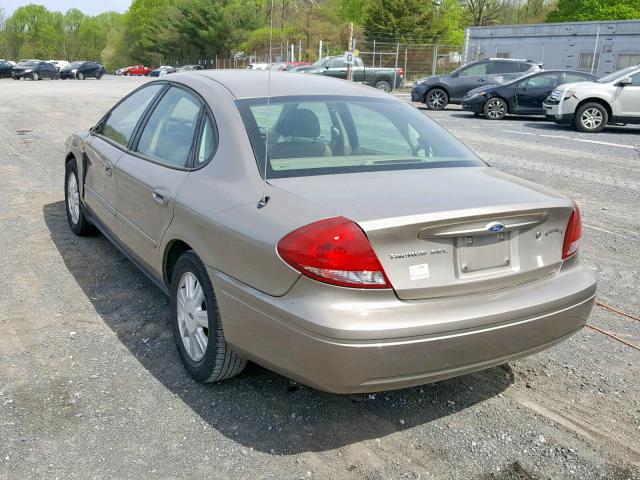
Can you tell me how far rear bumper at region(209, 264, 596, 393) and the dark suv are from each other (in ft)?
63.2

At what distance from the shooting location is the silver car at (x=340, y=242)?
8.45 feet

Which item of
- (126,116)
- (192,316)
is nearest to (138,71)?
(126,116)

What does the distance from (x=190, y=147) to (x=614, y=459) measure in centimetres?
261

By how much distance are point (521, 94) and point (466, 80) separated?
358 centimetres

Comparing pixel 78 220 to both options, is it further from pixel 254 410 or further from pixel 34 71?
pixel 34 71

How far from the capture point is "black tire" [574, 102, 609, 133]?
15.2m

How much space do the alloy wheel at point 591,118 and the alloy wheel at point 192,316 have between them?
1411cm

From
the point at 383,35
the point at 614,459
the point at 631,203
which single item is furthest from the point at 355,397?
the point at 383,35

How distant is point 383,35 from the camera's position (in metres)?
51.3

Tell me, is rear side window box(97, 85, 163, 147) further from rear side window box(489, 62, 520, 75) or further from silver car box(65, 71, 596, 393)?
rear side window box(489, 62, 520, 75)

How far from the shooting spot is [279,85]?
12.5 feet

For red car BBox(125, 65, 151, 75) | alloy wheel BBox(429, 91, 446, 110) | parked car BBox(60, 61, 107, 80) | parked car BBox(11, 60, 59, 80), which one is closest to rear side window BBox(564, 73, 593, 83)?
alloy wheel BBox(429, 91, 446, 110)

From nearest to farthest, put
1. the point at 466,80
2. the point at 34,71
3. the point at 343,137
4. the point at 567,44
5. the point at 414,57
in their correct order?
the point at 343,137 → the point at 466,80 → the point at 567,44 → the point at 414,57 → the point at 34,71

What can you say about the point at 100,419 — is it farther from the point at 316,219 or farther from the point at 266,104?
the point at 266,104
